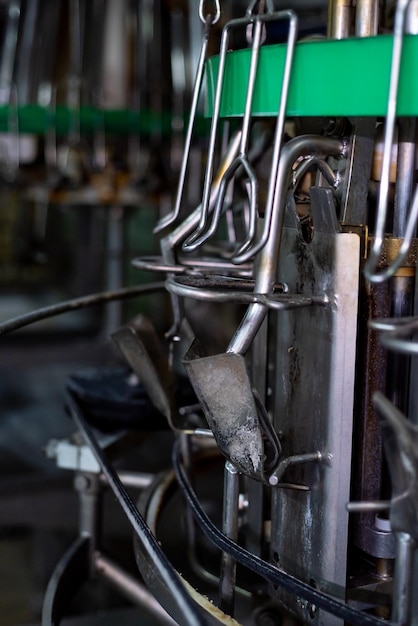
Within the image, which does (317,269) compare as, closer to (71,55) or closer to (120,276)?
(120,276)

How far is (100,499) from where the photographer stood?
873 millimetres

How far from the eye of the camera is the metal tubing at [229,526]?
1.83ft

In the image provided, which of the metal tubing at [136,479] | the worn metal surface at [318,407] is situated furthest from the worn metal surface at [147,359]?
the metal tubing at [136,479]

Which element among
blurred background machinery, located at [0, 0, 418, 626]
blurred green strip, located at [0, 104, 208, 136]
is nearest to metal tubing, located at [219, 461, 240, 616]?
blurred background machinery, located at [0, 0, 418, 626]

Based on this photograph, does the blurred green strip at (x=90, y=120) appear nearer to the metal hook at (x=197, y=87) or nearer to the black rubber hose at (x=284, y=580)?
the metal hook at (x=197, y=87)

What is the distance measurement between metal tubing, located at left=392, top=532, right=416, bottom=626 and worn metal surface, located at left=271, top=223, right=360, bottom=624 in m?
0.08

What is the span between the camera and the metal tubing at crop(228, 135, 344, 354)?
510mm

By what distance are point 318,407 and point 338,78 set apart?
0.63ft

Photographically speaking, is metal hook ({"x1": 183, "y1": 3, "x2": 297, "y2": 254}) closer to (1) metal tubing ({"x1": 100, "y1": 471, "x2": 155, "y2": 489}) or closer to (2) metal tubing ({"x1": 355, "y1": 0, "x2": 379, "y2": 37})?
(2) metal tubing ({"x1": 355, "y1": 0, "x2": 379, "y2": 37})

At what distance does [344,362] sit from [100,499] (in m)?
0.42

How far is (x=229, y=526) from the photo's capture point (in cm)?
57

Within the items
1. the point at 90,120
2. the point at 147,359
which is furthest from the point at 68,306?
the point at 90,120

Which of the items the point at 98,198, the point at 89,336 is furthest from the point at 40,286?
the point at 98,198

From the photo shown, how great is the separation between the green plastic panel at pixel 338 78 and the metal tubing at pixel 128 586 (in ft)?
1.43
